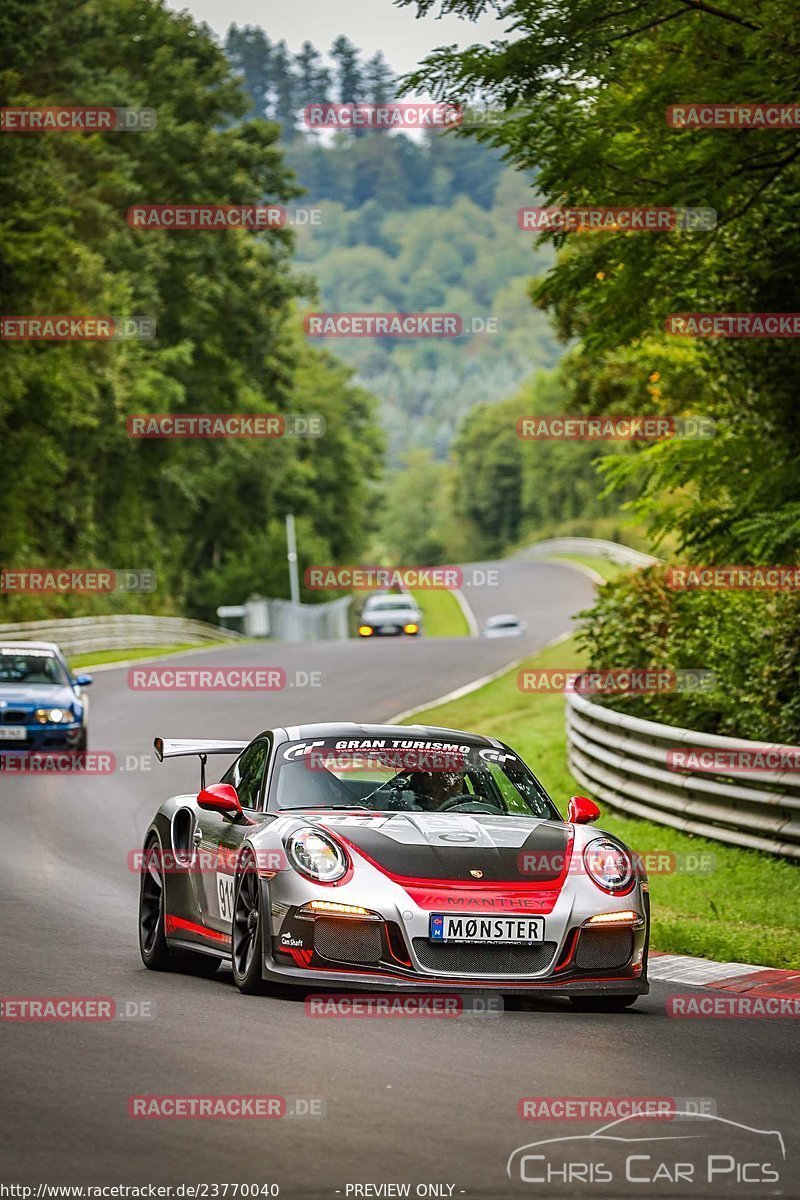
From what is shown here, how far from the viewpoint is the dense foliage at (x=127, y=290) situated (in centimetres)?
4547

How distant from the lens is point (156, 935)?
10352 millimetres

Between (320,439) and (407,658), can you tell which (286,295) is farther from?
(320,439)

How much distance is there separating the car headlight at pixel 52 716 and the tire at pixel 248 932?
571 inches

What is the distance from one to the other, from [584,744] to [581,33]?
8.71 m

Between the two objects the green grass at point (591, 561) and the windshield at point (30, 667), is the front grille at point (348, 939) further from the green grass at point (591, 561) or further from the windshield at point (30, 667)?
the green grass at point (591, 561)

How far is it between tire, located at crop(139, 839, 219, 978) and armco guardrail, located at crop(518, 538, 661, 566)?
79.1 m

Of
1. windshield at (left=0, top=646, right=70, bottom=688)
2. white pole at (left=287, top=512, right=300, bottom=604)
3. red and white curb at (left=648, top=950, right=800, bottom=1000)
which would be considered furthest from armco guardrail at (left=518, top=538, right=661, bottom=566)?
red and white curb at (left=648, top=950, right=800, bottom=1000)

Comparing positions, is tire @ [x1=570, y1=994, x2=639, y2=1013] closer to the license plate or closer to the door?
the license plate

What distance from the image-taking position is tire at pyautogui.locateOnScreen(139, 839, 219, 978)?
1026 cm

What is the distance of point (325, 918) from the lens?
339 inches

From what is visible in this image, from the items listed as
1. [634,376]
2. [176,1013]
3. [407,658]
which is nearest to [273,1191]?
[176,1013]

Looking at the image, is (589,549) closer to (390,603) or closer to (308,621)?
(308,621)

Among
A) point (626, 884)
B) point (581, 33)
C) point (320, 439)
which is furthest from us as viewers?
point (320, 439)

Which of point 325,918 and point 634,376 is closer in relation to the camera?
point 325,918
